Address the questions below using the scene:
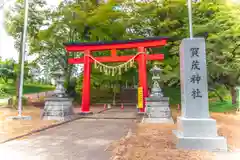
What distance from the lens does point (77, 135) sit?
6.34m

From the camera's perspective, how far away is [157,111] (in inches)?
362

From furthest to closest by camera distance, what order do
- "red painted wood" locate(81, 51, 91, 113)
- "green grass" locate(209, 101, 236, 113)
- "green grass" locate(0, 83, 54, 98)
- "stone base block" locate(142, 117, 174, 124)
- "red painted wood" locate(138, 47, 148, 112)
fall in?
"green grass" locate(0, 83, 54, 98)
"green grass" locate(209, 101, 236, 113)
"red painted wood" locate(81, 51, 91, 113)
"red painted wood" locate(138, 47, 148, 112)
"stone base block" locate(142, 117, 174, 124)

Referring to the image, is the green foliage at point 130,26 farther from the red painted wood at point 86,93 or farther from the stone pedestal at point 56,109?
the stone pedestal at point 56,109

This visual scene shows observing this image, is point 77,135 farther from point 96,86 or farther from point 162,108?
point 96,86

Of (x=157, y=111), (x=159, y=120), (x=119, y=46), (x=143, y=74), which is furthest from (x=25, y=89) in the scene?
(x=159, y=120)

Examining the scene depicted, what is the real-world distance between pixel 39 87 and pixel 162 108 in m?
28.1

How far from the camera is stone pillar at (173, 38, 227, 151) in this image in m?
4.58

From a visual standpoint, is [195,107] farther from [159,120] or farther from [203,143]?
[159,120]

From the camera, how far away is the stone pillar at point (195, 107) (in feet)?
15.0

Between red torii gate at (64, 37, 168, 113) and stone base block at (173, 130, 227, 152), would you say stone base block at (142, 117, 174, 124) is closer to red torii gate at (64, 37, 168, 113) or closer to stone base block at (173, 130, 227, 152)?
red torii gate at (64, 37, 168, 113)

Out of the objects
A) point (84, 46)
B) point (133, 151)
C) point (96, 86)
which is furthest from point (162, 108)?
point (96, 86)

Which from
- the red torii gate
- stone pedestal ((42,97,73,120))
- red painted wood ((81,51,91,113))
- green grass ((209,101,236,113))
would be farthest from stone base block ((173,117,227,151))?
green grass ((209,101,236,113))

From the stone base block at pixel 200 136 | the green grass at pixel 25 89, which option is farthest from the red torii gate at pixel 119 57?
the green grass at pixel 25 89

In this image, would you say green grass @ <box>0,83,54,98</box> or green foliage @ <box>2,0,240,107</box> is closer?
green foliage @ <box>2,0,240,107</box>
